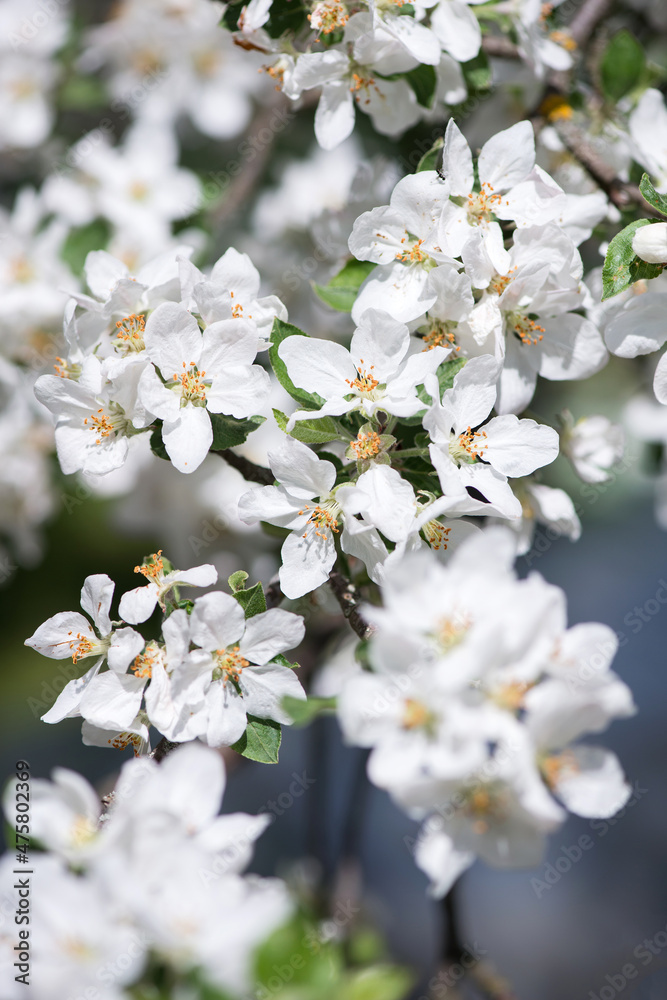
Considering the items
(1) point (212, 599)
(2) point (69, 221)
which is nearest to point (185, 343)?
(1) point (212, 599)

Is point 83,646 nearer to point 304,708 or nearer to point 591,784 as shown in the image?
point 304,708

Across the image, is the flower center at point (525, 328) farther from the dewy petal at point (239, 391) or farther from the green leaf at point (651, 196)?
the dewy petal at point (239, 391)

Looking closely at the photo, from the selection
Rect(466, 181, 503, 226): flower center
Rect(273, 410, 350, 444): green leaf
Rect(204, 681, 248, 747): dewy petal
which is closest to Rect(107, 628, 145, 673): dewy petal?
Rect(204, 681, 248, 747): dewy petal

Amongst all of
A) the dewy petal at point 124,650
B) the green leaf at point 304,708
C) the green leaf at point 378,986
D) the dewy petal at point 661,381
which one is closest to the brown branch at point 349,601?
the green leaf at point 304,708

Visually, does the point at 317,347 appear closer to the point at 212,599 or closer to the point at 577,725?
the point at 212,599

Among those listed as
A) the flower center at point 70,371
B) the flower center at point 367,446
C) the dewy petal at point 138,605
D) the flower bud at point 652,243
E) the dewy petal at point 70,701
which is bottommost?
the dewy petal at point 70,701
